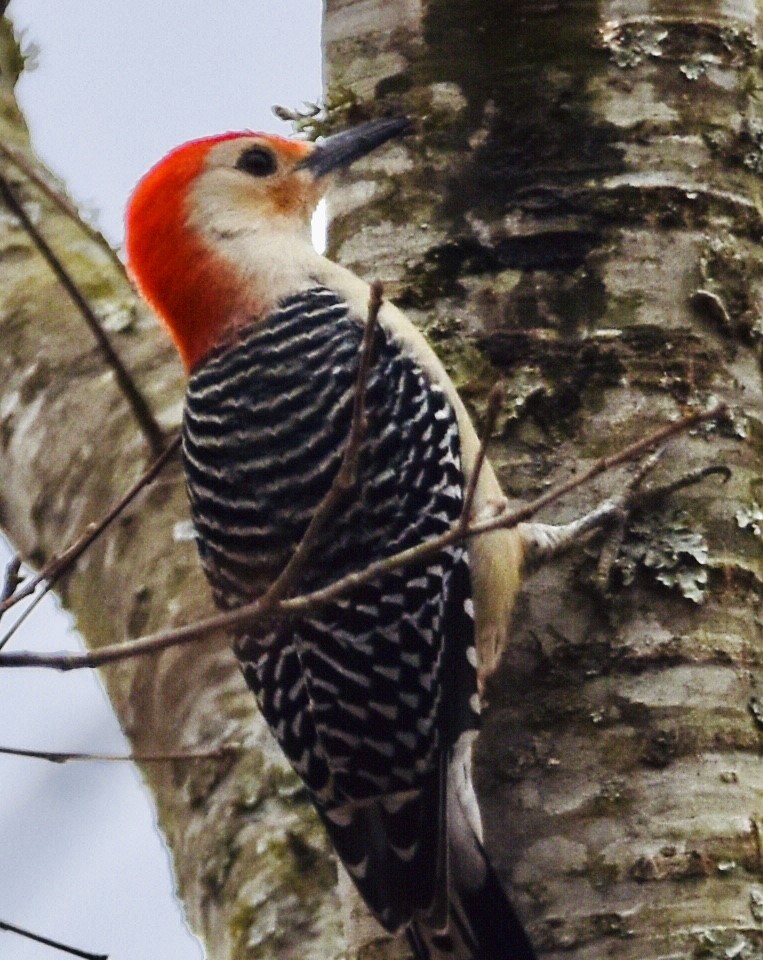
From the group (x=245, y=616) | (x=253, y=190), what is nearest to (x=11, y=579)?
(x=245, y=616)

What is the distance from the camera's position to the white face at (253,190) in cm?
468

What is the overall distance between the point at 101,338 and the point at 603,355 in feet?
3.83

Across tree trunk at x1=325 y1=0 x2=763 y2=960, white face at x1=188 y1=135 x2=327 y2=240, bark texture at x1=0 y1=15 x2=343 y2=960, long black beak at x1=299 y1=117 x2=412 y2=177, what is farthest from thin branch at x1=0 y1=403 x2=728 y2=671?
white face at x1=188 y1=135 x2=327 y2=240

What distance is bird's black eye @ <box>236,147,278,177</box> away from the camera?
15.8 ft

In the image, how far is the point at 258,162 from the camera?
15.9ft

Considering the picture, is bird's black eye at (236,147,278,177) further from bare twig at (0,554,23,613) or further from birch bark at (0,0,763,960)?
bare twig at (0,554,23,613)

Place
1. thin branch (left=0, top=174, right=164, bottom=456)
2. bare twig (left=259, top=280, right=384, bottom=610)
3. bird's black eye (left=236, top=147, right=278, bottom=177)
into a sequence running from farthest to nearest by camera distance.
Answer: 1. bird's black eye (left=236, top=147, right=278, bottom=177)
2. thin branch (left=0, top=174, right=164, bottom=456)
3. bare twig (left=259, top=280, right=384, bottom=610)

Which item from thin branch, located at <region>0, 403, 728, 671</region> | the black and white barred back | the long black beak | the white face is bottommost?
the black and white barred back

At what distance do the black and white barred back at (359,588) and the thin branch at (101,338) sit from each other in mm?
126

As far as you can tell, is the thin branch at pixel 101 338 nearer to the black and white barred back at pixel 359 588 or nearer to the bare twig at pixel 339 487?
the black and white barred back at pixel 359 588

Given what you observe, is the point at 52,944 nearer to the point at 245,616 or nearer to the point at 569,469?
the point at 245,616

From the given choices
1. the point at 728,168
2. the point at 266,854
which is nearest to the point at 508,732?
the point at 266,854

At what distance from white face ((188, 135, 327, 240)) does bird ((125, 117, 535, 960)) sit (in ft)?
0.35

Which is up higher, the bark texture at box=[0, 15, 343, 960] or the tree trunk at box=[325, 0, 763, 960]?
the tree trunk at box=[325, 0, 763, 960]
